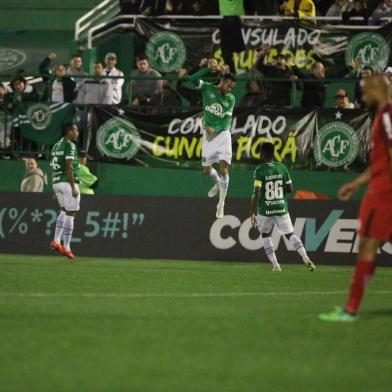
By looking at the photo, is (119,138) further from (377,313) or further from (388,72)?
(377,313)

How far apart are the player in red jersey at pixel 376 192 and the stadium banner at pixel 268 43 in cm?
1475

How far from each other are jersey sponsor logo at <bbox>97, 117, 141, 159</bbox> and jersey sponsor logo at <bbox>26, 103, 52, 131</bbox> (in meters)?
1.12

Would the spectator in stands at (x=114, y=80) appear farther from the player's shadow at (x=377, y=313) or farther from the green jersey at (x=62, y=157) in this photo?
the player's shadow at (x=377, y=313)

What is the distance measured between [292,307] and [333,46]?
14.3m

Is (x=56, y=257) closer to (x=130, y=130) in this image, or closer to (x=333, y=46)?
(x=130, y=130)

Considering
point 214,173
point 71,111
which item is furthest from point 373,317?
point 71,111

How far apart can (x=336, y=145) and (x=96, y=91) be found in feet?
17.7

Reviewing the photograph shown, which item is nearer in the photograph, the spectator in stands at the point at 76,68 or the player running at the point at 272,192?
the player running at the point at 272,192

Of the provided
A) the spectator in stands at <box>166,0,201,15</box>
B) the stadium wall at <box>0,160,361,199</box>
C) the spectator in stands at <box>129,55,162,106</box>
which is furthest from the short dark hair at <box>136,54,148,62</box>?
the stadium wall at <box>0,160,361,199</box>

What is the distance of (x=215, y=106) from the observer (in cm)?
2220

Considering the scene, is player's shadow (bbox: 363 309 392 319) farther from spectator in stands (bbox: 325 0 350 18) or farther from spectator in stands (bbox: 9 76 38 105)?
spectator in stands (bbox: 325 0 350 18)

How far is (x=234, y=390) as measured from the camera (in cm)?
796

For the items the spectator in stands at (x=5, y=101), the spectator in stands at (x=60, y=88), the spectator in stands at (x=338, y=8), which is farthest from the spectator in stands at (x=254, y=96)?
the spectator in stands at (x=5, y=101)

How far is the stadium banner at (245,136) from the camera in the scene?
78.6ft
